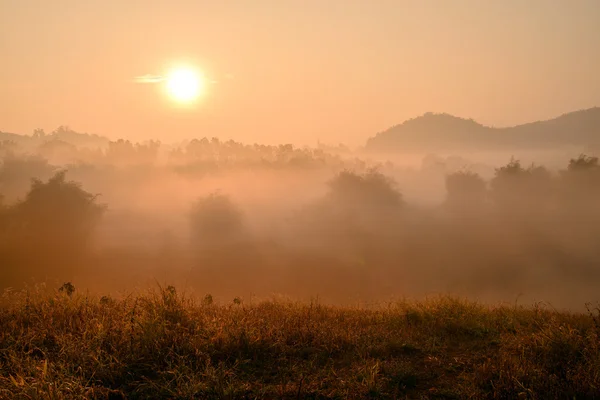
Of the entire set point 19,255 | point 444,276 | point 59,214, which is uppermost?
point 59,214

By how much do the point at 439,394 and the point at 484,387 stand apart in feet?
2.31

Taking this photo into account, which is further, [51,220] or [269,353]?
[51,220]

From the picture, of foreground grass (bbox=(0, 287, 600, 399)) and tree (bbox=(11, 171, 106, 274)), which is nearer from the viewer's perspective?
foreground grass (bbox=(0, 287, 600, 399))

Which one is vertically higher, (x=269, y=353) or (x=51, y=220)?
(x=269, y=353)

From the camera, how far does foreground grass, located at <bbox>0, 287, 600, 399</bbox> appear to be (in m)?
6.46

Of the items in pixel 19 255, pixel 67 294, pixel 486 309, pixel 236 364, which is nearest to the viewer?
pixel 236 364

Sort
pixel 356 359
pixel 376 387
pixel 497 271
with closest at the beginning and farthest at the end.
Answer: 1. pixel 376 387
2. pixel 356 359
3. pixel 497 271

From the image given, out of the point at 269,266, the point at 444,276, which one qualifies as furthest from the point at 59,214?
the point at 444,276

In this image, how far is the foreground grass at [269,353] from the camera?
646 centimetres

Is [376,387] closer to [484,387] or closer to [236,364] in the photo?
[484,387]

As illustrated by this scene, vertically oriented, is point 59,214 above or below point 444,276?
above

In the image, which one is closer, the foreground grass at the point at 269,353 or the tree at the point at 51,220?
the foreground grass at the point at 269,353

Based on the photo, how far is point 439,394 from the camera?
657 cm

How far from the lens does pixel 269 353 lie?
8000 mm
